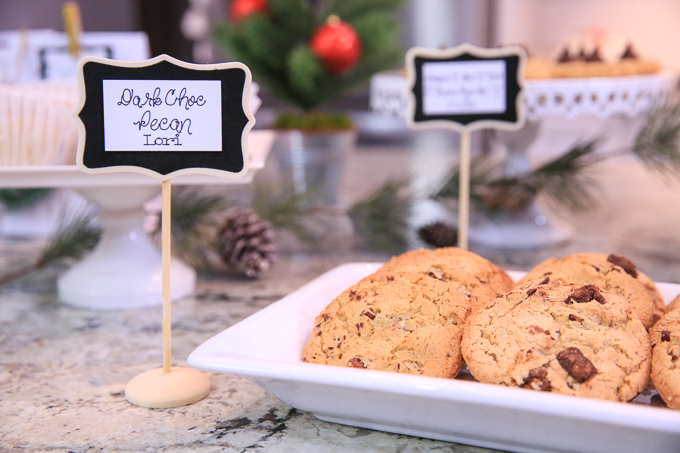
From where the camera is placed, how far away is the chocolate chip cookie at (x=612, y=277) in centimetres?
65

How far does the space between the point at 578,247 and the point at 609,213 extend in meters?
0.40

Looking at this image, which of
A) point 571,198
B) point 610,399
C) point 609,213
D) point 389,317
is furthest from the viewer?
point 609,213

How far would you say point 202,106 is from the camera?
2.10 feet

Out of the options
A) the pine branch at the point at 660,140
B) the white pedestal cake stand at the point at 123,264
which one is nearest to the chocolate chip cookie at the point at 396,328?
the white pedestal cake stand at the point at 123,264

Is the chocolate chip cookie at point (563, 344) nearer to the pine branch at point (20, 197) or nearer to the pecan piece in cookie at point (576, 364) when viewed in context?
the pecan piece in cookie at point (576, 364)

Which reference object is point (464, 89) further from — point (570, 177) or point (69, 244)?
point (69, 244)

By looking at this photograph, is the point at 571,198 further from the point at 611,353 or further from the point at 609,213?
the point at 611,353

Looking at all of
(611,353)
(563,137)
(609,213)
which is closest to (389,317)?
(611,353)

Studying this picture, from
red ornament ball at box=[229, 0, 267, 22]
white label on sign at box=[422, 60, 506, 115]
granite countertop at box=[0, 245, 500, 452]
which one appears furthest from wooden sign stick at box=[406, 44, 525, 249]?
red ornament ball at box=[229, 0, 267, 22]

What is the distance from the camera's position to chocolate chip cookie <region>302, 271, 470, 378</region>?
572 millimetres

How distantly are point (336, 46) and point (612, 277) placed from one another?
93cm

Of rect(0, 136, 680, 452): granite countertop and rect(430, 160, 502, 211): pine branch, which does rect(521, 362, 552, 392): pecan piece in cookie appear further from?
rect(430, 160, 502, 211): pine branch

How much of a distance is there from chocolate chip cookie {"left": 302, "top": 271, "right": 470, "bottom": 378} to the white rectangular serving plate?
0.12 feet

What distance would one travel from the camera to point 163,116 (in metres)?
0.64
